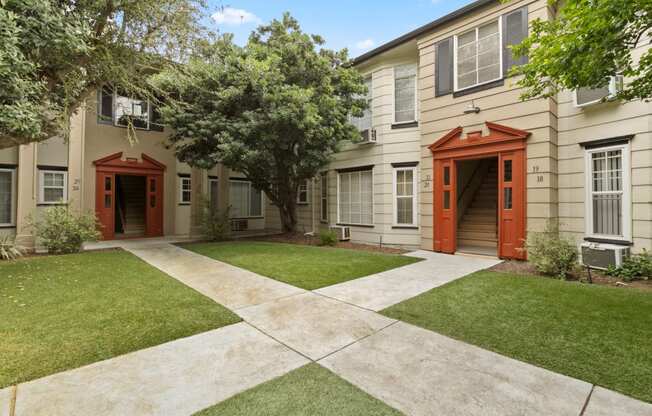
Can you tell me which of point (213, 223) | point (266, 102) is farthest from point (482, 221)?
point (213, 223)

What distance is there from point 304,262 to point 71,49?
5.98m

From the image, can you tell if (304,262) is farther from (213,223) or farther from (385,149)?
(213,223)

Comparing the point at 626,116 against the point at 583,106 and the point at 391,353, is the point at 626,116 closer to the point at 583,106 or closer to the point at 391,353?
the point at 583,106

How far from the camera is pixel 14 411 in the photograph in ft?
6.87

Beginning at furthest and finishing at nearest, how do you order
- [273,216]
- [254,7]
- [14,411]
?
[273,216], [254,7], [14,411]

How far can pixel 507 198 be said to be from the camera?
7.56 m

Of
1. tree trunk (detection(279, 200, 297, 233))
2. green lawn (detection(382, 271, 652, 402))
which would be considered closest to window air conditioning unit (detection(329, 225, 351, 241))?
tree trunk (detection(279, 200, 297, 233))

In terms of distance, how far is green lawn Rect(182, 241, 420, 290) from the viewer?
579 cm

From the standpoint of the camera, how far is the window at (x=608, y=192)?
20.5 ft

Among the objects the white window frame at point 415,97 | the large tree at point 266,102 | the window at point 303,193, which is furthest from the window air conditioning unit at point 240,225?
the white window frame at point 415,97

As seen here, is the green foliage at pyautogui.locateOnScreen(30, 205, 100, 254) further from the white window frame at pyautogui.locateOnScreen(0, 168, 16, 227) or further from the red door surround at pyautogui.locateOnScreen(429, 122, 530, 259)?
the red door surround at pyautogui.locateOnScreen(429, 122, 530, 259)

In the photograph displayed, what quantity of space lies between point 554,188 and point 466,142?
2358 mm

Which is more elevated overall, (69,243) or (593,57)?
(593,57)

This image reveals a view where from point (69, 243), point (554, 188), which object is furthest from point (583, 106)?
point (69, 243)
